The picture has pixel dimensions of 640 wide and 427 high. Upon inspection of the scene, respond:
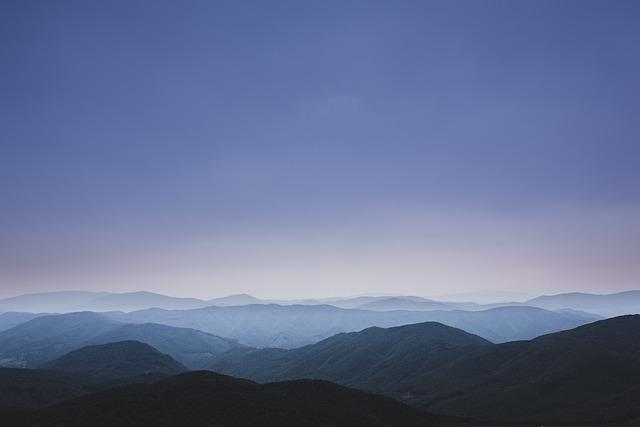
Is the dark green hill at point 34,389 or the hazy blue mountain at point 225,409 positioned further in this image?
the dark green hill at point 34,389

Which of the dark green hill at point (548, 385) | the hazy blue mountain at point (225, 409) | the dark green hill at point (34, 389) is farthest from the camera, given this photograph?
the dark green hill at point (34, 389)

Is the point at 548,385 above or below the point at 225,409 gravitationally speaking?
below

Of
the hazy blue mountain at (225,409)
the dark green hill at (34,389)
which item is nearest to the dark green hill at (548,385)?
the hazy blue mountain at (225,409)

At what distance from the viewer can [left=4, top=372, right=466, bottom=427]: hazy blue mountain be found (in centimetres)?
6956

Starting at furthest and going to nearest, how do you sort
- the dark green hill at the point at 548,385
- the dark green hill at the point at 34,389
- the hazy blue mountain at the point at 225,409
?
the dark green hill at the point at 34,389 < the dark green hill at the point at 548,385 < the hazy blue mountain at the point at 225,409

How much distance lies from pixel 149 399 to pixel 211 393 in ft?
38.6

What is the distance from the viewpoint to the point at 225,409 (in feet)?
245

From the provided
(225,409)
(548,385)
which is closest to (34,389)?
(225,409)

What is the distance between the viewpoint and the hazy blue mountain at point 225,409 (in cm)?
6956

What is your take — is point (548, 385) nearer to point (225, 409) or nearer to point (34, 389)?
point (225, 409)

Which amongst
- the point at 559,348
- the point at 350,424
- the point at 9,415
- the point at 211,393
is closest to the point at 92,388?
the point at 9,415

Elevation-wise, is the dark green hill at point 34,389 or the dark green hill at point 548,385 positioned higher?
the dark green hill at point 548,385

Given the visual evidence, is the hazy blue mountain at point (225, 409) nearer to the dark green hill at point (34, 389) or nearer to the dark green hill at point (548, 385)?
the dark green hill at point (548, 385)

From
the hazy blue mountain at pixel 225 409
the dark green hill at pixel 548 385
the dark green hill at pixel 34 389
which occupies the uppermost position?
the hazy blue mountain at pixel 225 409
